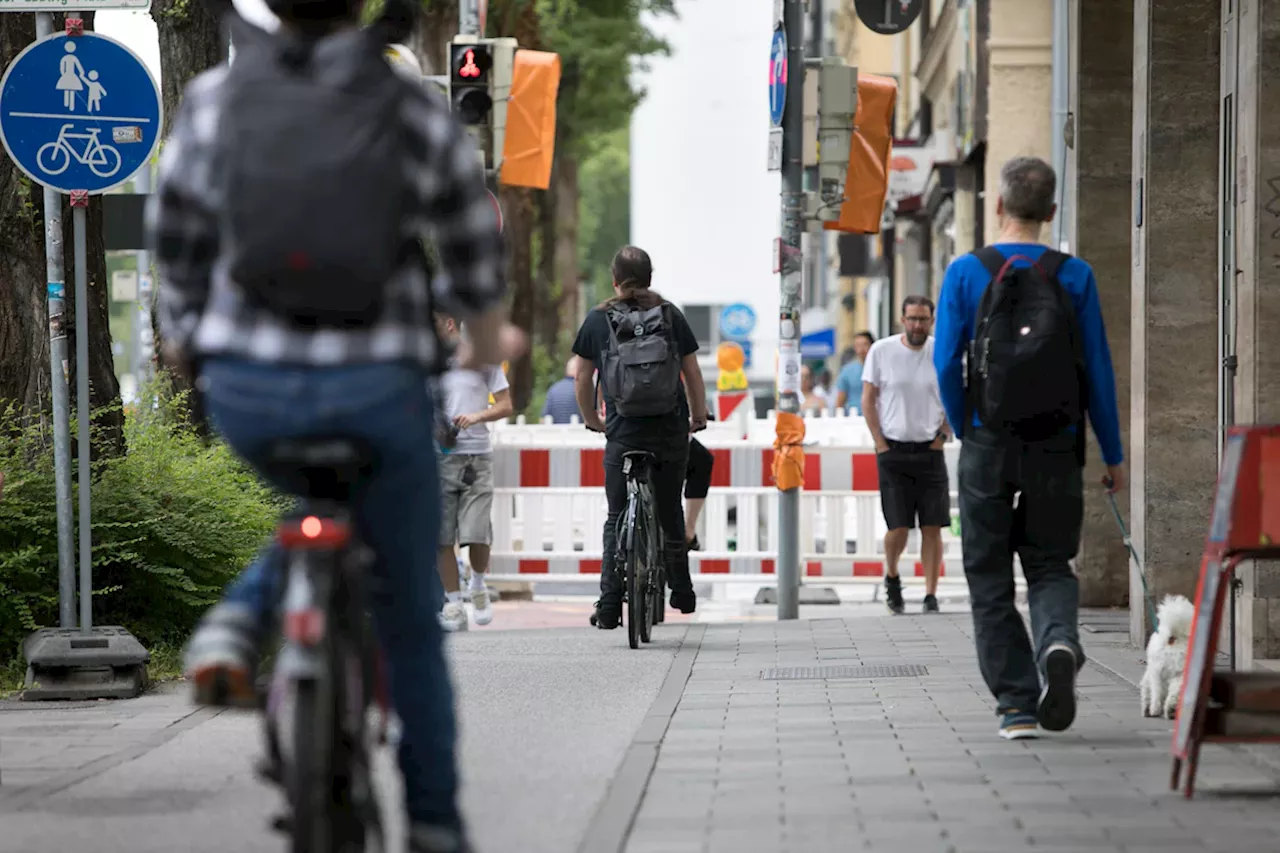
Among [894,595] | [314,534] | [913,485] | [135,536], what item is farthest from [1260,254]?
[314,534]

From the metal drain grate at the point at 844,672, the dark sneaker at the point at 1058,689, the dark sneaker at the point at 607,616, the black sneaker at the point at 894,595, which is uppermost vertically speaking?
the dark sneaker at the point at 1058,689

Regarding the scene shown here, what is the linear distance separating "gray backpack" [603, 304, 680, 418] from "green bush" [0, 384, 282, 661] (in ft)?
6.32

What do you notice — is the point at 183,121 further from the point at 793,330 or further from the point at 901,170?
the point at 901,170

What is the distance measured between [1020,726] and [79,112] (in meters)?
4.76

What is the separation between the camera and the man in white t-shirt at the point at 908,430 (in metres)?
14.9

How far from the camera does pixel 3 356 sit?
11.6 meters

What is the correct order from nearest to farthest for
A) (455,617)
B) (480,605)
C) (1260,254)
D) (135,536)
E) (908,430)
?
(1260,254) → (135,536) → (455,617) → (480,605) → (908,430)

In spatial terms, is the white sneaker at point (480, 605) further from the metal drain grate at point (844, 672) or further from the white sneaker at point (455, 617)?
the metal drain grate at point (844, 672)

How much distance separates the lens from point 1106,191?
540 inches

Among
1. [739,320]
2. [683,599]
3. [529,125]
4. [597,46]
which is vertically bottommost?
[683,599]

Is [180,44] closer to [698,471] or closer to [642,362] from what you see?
[698,471]

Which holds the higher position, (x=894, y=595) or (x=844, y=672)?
(x=844, y=672)

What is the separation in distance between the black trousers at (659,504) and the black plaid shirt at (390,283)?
23.5 ft

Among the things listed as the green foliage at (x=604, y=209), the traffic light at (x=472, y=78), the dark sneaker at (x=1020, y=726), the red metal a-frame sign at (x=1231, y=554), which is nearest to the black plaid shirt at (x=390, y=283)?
the red metal a-frame sign at (x=1231, y=554)
